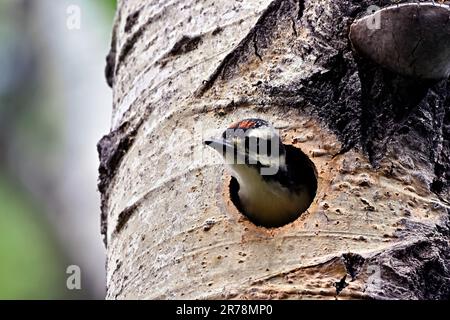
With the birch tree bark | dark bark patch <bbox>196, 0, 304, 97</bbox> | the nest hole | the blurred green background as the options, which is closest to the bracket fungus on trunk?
the birch tree bark

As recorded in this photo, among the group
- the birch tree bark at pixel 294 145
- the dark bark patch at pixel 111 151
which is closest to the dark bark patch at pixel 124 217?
the birch tree bark at pixel 294 145

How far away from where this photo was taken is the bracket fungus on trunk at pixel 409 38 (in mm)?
2428

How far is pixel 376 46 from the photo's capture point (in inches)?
97.0

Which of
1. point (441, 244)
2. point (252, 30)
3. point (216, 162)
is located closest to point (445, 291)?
point (441, 244)

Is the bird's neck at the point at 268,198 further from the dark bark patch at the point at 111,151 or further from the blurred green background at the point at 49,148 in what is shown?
the blurred green background at the point at 49,148

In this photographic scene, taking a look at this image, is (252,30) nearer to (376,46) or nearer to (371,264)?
(376,46)

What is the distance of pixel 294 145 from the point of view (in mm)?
2516

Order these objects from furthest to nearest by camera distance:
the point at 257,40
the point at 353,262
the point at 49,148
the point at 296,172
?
the point at 49,148 → the point at 296,172 → the point at 257,40 → the point at 353,262

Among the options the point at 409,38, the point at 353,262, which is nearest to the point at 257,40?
the point at 409,38

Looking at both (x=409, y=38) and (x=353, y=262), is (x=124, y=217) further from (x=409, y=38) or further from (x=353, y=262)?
(x=409, y=38)

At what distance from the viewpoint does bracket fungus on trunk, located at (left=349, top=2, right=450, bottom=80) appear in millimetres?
2428

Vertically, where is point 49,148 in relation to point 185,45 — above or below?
below

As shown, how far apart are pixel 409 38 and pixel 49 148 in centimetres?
462

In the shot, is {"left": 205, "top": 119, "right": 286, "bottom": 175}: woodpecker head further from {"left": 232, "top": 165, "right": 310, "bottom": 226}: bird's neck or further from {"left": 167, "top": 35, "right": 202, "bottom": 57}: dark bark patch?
{"left": 167, "top": 35, "right": 202, "bottom": 57}: dark bark patch
